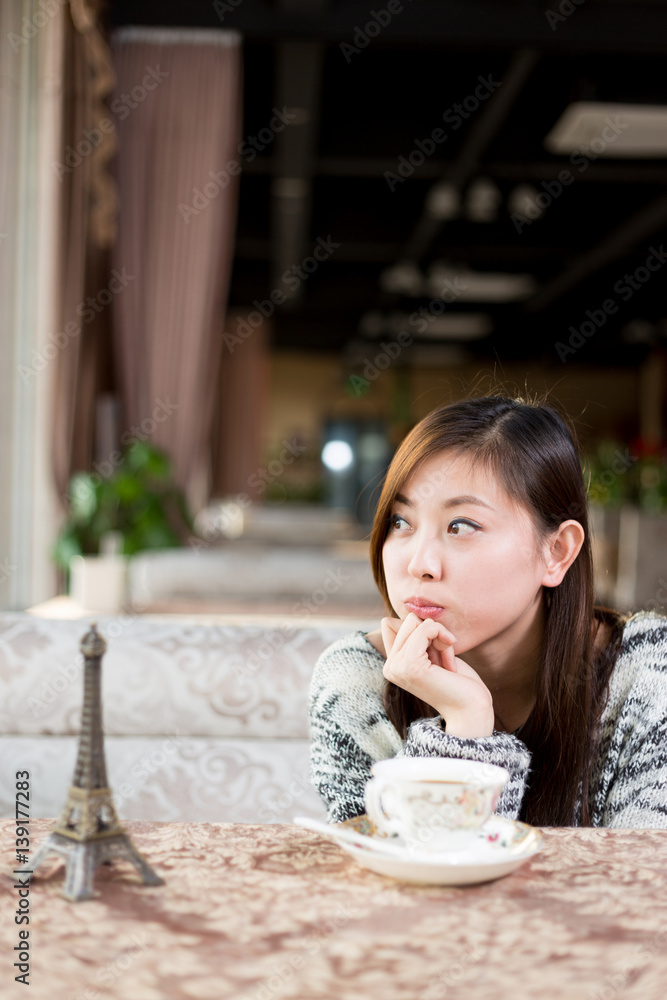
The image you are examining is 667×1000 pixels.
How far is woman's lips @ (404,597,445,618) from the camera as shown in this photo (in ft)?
3.66

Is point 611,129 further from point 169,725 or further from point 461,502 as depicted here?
point 461,502

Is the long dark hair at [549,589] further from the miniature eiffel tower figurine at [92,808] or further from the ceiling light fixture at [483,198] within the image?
the ceiling light fixture at [483,198]

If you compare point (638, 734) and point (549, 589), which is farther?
point (549, 589)

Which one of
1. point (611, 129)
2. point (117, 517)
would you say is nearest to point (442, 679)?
point (117, 517)

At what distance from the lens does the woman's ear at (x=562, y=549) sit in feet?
4.09

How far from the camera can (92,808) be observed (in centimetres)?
79

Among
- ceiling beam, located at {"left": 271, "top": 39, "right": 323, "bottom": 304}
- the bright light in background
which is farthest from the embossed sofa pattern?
the bright light in background

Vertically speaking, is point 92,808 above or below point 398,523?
below

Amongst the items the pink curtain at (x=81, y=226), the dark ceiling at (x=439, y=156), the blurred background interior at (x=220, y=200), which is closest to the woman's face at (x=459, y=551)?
the blurred background interior at (x=220, y=200)

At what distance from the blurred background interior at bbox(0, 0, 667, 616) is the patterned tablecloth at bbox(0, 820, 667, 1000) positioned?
0.88 metres

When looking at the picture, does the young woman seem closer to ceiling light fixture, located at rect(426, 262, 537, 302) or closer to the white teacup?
the white teacup

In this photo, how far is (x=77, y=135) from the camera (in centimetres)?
401

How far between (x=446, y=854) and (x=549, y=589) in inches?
22.9

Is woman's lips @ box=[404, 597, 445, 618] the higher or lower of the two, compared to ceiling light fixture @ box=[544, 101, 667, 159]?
lower
